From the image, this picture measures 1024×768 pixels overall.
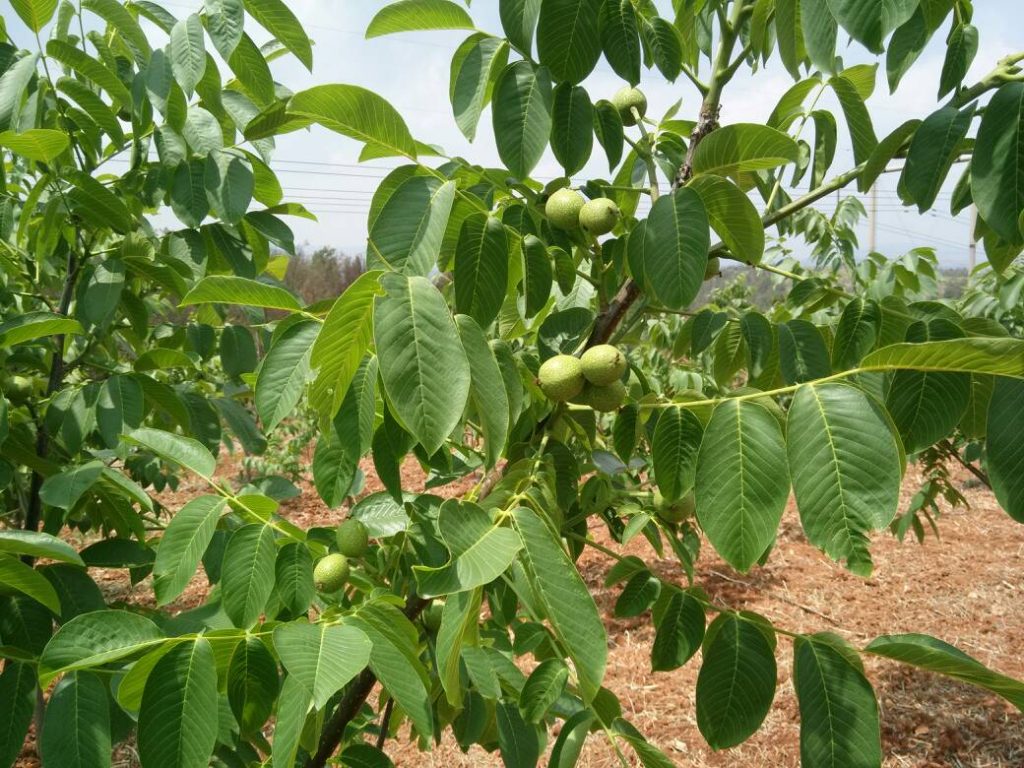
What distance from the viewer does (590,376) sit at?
3.53 feet

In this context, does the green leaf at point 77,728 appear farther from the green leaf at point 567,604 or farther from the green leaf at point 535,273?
the green leaf at point 535,273

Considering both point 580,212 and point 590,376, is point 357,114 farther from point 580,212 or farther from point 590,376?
point 590,376

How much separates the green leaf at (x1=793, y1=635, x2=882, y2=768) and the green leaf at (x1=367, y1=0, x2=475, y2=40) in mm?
1045

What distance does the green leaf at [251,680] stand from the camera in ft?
3.33

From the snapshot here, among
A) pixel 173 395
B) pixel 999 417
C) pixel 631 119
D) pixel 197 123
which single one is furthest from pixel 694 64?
pixel 173 395

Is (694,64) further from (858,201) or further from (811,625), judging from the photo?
(811,625)

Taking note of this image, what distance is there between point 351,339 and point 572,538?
65cm

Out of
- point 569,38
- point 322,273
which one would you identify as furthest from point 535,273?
point 322,273

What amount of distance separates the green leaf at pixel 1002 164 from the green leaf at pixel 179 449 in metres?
1.21

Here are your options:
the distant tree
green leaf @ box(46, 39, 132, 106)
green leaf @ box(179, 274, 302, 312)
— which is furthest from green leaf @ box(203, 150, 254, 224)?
the distant tree

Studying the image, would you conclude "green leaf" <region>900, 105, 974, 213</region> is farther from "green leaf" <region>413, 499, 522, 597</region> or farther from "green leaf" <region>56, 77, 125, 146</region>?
"green leaf" <region>56, 77, 125, 146</region>

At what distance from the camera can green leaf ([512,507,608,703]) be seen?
72 centimetres

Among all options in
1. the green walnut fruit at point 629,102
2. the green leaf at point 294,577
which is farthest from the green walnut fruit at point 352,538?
the green walnut fruit at point 629,102

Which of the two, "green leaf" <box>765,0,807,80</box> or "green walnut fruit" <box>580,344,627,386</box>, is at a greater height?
"green leaf" <box>765,0,807,80</box>
